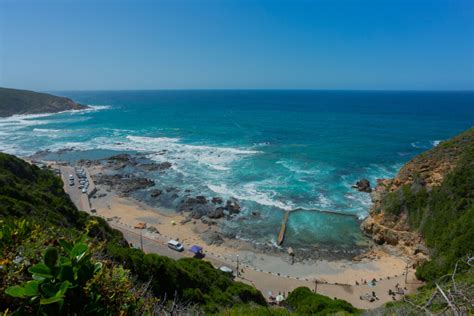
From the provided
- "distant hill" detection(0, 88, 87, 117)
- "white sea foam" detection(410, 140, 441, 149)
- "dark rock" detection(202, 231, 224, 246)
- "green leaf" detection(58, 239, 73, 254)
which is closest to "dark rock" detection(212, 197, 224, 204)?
"dark rock" detection(202, 231, 224, 246)

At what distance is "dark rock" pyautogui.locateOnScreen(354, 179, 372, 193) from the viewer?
121 feet

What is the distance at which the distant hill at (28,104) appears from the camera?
110762mm

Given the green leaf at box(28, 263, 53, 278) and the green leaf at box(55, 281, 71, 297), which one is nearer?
the green leaf at box(55, 281, 71, 297)

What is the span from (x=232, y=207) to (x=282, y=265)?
10.8 meters

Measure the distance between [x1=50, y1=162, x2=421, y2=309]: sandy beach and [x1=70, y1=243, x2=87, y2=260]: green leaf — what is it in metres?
19.5

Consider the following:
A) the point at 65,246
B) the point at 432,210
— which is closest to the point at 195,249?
the point at 432,210

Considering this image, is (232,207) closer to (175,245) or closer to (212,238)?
(212,238)

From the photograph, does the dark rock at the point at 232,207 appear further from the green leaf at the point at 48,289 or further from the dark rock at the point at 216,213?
the green leaf at the point at 48,289

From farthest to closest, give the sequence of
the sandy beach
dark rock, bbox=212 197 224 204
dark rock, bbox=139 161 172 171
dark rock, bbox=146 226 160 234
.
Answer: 1. dark rock, bbox=139 161 172 171
2. dark rock, bbox=212 197 224 204
3. dark rock, bbox=146 226 160 234
4. the sandy beach

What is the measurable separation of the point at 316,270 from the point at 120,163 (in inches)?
1531

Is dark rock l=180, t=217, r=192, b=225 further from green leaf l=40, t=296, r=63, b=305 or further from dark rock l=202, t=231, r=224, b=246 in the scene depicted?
green leaf l=40, t=296, r=63, b=305

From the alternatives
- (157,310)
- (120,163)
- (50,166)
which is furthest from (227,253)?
Result: (50,166)

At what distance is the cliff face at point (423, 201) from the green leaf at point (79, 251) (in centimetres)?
2536

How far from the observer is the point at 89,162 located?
4941 centimetres
